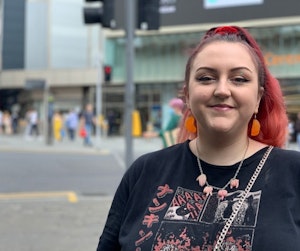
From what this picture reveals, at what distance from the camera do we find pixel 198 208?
5.23 ft

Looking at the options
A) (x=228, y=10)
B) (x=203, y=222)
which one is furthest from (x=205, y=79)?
(x=228, y=10)

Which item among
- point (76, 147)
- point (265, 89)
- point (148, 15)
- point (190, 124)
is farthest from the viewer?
point (76, 147)

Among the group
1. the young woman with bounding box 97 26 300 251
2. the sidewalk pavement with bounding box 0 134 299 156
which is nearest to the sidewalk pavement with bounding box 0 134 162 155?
the sidewalk pavement with bounding box 0 134 299 156

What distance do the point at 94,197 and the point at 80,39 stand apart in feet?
117

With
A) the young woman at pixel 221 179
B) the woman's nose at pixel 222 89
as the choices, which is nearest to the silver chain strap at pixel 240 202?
the young woman at pixel 221 179

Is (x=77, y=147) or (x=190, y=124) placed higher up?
(x=190, y=124)

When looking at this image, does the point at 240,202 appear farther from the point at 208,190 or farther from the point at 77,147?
the point at 77,147

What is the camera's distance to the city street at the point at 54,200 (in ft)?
A: 17.9

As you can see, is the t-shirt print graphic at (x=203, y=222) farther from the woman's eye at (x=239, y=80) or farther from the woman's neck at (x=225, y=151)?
the woman's eye at (x=239, y=80)

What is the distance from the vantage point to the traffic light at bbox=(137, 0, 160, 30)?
620cm

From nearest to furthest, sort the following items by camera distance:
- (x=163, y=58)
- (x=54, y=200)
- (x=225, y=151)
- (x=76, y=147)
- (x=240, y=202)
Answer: (x=240, y=202), (x=225, y=151), (x=54, y=200), (x=76, y=147), (x=163, y=58)

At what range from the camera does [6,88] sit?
132 feet

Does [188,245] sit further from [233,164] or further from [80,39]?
[80,39]

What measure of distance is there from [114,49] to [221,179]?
30.8 metres
